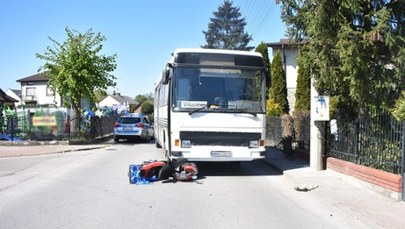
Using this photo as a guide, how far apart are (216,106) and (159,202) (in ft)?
12.1

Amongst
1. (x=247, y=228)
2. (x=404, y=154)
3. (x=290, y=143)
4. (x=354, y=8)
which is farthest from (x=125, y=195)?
(x=290, y=143)

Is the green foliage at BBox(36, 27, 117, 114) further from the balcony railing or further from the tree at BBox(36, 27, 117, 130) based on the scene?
the balcony railing

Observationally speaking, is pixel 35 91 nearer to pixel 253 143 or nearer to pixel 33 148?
pixel 33 148

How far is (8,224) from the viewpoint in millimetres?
6402

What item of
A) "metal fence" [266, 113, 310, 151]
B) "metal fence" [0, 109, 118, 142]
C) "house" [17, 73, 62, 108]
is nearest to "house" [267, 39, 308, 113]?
"metal fence" [266, 113, 310, 151]

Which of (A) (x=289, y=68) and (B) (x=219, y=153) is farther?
(A) (x=289, y=68)

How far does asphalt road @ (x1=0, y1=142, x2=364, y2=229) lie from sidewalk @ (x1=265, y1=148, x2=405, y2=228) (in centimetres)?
24

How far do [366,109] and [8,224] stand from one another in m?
7.92

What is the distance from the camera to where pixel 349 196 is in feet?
27.5

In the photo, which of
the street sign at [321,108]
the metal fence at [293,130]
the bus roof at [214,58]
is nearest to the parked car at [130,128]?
the metal fence at [293,130]

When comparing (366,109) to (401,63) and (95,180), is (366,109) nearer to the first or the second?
(401,63)

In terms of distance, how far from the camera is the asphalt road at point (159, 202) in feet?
21.5

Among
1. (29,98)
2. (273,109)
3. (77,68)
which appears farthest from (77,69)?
(29,98)

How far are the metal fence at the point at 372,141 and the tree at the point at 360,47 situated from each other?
1.90 feet
